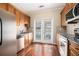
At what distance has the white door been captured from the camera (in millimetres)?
7758

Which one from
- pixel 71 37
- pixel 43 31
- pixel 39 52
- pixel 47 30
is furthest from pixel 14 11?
pixel 47 30

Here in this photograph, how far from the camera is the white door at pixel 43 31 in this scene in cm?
776

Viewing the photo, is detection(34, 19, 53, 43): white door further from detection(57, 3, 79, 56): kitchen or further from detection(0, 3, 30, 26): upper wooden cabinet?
detection(57, 3, 79, 56): kitchen

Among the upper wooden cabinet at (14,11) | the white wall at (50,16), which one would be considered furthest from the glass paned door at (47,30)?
the upper wooden cabinet at (14,11)

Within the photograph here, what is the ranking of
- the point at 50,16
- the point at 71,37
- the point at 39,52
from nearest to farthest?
the point at 71,37, the point at 39,52, the point at 50,16

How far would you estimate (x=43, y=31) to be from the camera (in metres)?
7.78

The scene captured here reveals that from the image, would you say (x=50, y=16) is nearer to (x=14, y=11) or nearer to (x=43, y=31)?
(x=43, y=31)

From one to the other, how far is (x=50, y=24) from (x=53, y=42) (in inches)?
48.7

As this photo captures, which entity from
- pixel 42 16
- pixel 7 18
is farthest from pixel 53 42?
pixel 7 18

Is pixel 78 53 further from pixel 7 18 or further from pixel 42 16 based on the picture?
pixel 42 16

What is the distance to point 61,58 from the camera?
0.60 metres

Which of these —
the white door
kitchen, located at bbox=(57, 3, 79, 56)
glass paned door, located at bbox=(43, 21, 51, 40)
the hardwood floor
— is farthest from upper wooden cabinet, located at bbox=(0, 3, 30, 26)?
glass paned door, located at bbox=(43, 21, 51, 40)

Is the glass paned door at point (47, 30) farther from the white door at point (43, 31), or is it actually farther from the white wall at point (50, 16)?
the white wall at point (50, 16)

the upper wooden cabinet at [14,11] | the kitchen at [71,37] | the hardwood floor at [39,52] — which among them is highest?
the upper wooden cabinet at [14,11]
